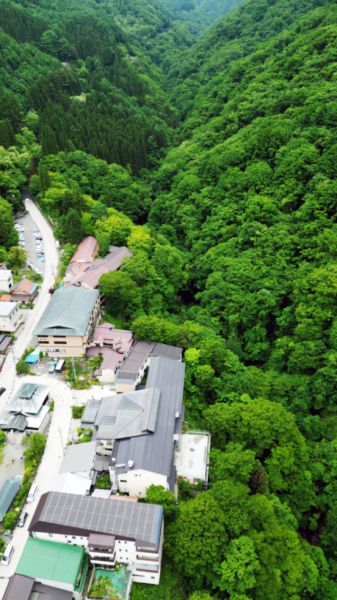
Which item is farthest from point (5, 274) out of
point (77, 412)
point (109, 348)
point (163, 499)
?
point (163, 499)

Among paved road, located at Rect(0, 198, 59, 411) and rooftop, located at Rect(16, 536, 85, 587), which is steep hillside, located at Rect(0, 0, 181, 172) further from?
rooftop, located at Rect(16, 536, 85, 587)

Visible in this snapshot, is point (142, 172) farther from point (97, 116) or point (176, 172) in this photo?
point (97, 116)

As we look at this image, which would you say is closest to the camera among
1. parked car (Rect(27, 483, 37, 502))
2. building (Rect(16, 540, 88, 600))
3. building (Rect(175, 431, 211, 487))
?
building (Rect(16, 540, 88, 600))

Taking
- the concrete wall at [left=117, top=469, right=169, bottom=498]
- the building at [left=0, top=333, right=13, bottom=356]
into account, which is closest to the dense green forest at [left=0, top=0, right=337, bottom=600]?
the concrete wall at [left=117, top=469, right=169, bottom=498]

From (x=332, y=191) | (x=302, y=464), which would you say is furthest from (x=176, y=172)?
(x=302, y=464)

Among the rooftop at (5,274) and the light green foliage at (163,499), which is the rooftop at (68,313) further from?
the light green foliage at (163,499)

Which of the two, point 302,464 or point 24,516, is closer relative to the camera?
point 24,516
